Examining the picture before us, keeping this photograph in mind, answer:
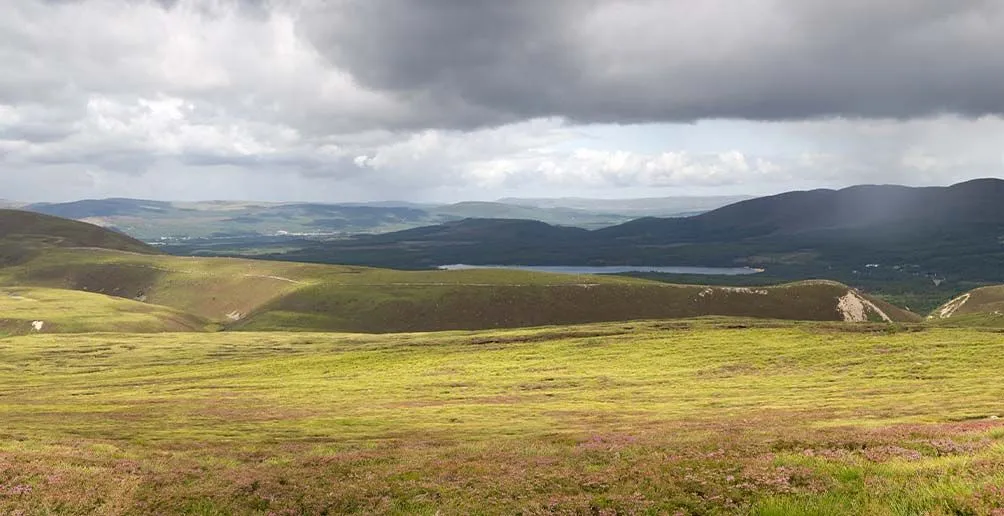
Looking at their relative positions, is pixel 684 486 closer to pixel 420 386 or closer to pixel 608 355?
pixel 420 386

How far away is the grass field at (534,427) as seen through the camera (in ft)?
80.3

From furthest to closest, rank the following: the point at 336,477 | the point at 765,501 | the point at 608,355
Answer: the point at 608,355 → the point at 336,477 → the point at 765,501

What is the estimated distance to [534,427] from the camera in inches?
2131

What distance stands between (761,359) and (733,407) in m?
46.1

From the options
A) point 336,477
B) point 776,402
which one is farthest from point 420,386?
point 336,477

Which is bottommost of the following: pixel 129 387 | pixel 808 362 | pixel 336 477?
pixel 129 387

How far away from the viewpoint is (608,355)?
120250mm

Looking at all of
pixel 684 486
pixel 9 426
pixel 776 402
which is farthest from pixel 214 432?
pixel 776 402

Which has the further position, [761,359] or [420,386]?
[761,359]

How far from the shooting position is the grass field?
24.5m

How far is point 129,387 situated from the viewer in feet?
331

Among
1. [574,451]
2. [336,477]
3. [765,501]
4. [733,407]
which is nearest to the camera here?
[765,501]

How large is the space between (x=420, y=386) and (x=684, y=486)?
73.1 m

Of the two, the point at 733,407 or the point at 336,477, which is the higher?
the point at 336,477
